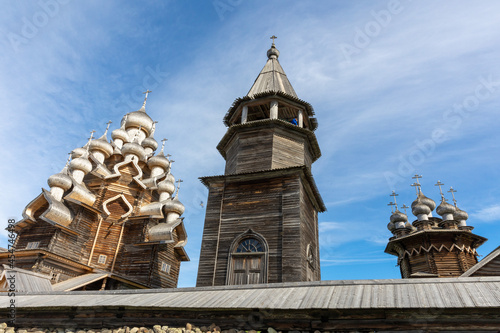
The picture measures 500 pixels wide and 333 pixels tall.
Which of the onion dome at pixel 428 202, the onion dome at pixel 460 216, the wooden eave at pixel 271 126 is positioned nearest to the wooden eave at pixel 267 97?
the wooden eave at pixel 271 126

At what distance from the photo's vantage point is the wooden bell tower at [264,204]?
38.8ft

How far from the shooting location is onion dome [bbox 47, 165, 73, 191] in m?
21.0

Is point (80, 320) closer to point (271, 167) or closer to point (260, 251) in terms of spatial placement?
point (260, 251)

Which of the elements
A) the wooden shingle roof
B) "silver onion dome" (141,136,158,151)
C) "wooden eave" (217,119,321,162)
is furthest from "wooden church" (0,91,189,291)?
the wooden shingle roof

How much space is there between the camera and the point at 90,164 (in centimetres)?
2372

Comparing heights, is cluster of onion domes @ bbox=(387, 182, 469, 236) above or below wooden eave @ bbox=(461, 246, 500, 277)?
above

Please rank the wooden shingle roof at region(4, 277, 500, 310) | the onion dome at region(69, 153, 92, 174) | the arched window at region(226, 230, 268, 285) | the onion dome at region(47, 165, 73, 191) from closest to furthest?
the wooden shingle roof at region(4, 277, 500, 310)
the arched window at region(226, 230, 268, 285)
the onion dome at region(47, 165, 73, 191)
the onion dome at region(69, 153, 92, 174)

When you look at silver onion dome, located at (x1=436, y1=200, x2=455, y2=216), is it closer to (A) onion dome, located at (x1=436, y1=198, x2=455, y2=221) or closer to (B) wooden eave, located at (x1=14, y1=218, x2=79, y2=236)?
(A) onion dome, located at (x1=436, y1=198, x2=455, y2=221)

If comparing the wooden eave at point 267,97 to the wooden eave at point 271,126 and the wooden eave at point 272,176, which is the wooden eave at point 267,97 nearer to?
the wooden eave at point 271,126

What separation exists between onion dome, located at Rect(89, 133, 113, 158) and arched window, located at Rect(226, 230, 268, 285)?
1807 centimetres

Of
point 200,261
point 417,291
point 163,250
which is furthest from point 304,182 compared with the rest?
point 163,250

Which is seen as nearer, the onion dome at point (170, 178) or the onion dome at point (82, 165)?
the onion dome at point (82, 165)

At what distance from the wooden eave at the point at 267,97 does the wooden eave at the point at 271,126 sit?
1.45 m

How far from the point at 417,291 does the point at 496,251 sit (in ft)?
35.8
